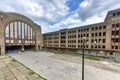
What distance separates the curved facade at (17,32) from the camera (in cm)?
4024

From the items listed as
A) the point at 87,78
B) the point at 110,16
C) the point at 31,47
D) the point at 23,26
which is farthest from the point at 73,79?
the point at 31,47

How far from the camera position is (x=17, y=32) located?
45594 millimetres

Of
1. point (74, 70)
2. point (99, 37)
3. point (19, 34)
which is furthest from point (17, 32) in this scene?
point (99, 37)

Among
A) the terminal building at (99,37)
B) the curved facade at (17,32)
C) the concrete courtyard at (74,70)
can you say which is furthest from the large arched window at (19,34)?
the concrete courtyard at (74,70)

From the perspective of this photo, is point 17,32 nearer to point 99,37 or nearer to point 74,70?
point 74,70

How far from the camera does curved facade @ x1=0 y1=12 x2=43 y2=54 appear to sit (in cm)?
4024

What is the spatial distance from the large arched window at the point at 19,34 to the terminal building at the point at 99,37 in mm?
22434

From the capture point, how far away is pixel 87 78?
12883mm

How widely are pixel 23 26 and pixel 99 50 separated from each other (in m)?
43.6

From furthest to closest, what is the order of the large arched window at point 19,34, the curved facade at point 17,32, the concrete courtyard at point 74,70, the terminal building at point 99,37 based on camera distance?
the large arched window at point 19,34 → the curved facade at point 17,32 → the terminal building at point 99,37 → the concrete courtyard at point 74,70

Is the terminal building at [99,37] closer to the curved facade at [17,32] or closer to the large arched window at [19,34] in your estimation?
the curved facade at [17,32]

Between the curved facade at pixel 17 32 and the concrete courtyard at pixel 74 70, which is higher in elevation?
the curved facade at pixel 17 32

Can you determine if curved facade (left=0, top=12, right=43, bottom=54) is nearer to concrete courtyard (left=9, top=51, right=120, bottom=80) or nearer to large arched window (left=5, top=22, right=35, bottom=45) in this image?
large arched window (left=5, top=22, right=35, bottom=45)

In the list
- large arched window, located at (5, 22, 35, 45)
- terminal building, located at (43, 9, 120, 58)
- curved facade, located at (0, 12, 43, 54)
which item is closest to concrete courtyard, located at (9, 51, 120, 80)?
terminal building, located at (43, 9, 120, 58)
